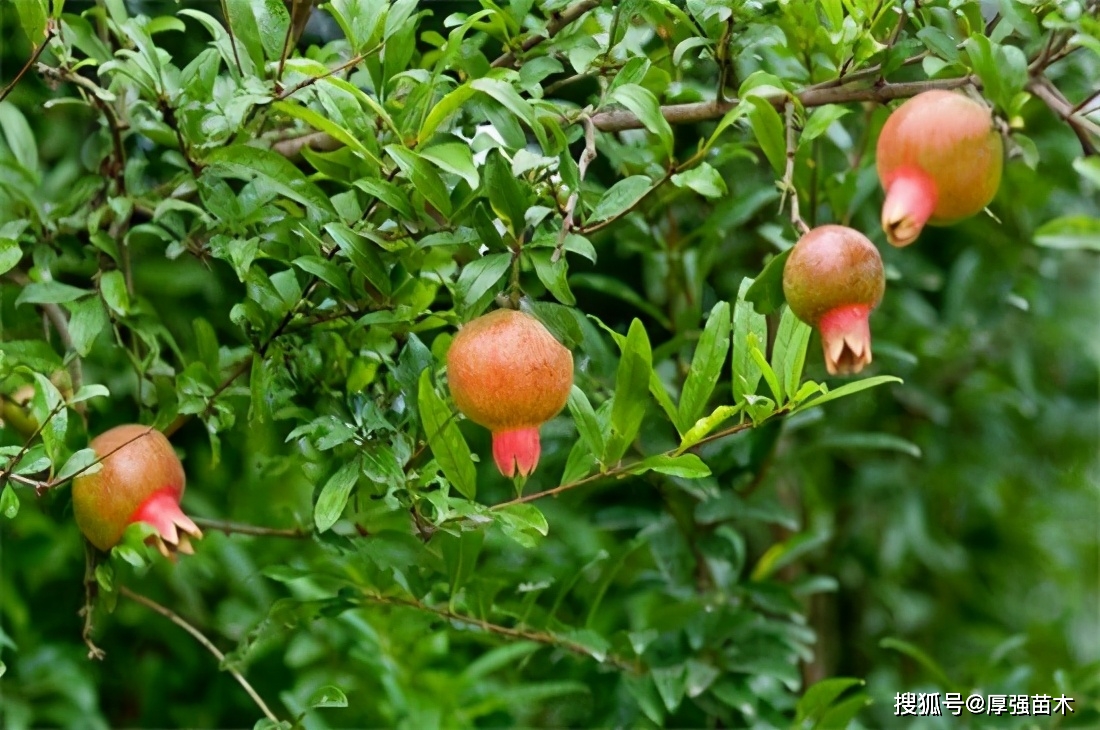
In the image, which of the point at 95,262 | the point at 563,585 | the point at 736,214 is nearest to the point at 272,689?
the point at 563,585

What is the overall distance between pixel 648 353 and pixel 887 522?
1014 millimetres

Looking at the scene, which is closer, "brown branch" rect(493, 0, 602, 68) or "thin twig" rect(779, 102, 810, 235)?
"thin twig" rect(779, 102, 810, 235)

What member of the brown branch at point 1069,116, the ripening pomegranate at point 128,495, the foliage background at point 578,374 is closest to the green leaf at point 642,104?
the foliage background at point 578,374

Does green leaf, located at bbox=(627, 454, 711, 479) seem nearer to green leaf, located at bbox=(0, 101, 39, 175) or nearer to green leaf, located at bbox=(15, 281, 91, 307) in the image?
green leaf, located at bbox=(15, 281, 91, 307)

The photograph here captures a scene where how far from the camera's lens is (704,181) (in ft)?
2.39

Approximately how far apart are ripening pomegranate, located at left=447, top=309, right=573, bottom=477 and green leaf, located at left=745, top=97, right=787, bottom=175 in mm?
188

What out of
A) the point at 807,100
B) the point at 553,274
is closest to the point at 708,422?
the point at 553,274

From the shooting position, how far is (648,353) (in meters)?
0.74

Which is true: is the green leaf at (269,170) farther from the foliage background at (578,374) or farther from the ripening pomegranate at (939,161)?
the ripening pomegranate at (939,161)

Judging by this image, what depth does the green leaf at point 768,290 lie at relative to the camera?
72 cm

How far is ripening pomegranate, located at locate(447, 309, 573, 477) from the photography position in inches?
26.5

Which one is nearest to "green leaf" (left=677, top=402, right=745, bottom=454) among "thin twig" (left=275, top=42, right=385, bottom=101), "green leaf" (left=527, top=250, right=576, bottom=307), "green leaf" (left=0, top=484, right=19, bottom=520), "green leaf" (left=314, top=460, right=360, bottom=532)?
"green leaf" (left=527, top=250, right=576, bottom=307)

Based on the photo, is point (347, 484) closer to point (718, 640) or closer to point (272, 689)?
point (718, 640)

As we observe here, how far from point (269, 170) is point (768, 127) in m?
0.32
